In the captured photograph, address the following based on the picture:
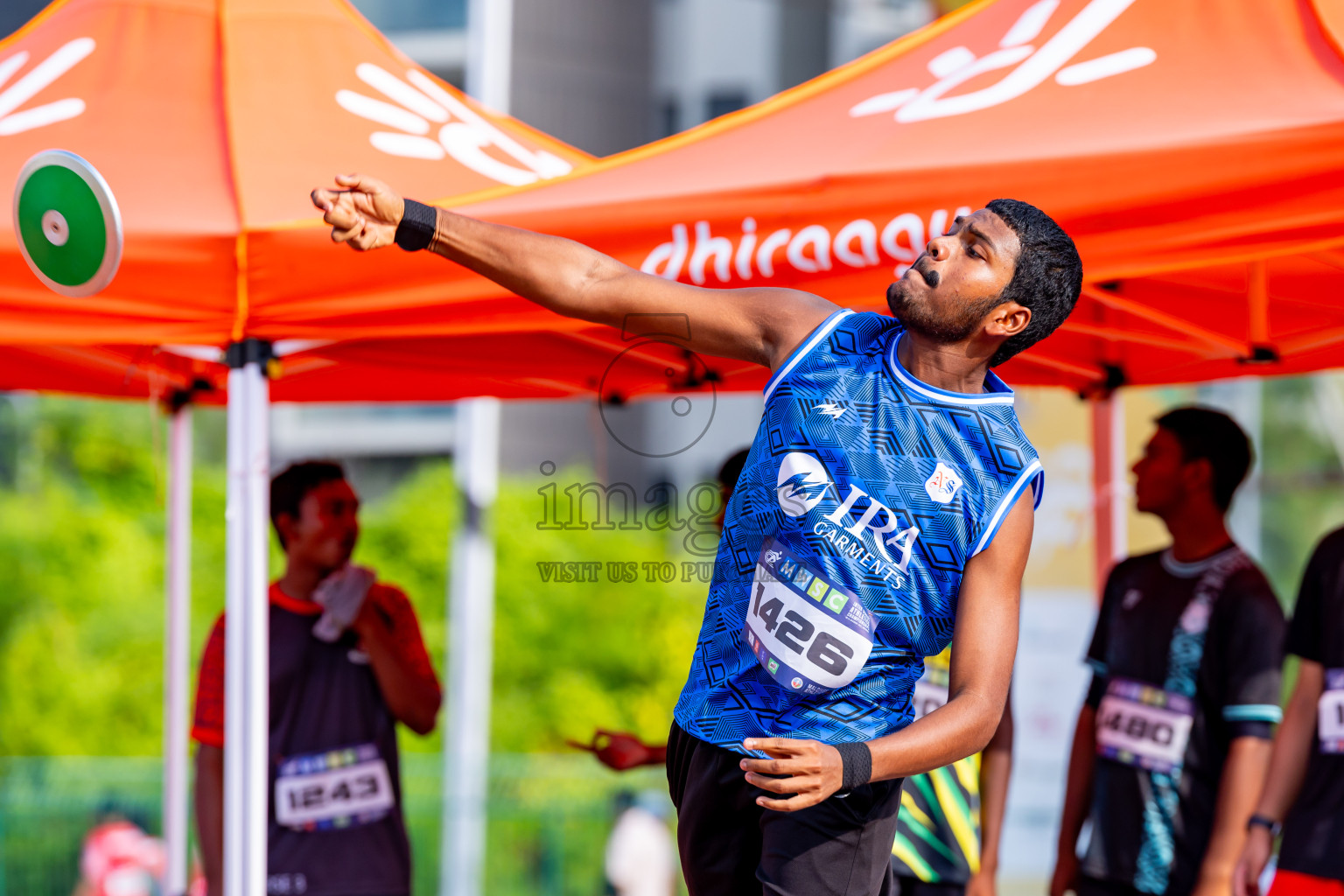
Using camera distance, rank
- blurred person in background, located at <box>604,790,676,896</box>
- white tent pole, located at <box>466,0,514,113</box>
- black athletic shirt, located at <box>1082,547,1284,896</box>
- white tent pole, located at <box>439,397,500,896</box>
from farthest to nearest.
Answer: white tent pole, located at <box>466,0,514,113</box> < white tent pole, located at <box>439,397,500,896</box> < blurred person in background, located at <box>604,790,676,896</box> < black athletic shirt, located at <box>1082,547,1284,896</box>

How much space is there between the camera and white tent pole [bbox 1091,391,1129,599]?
4.64 m

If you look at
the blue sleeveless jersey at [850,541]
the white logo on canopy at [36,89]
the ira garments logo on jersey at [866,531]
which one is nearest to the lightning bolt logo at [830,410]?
the blue sleeveless jersey at [850,541]

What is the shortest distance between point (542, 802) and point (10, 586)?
224 inches

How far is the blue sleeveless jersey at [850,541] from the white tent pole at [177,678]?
2.73 metres

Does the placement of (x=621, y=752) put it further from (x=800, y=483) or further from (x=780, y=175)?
(x=800, y=483)

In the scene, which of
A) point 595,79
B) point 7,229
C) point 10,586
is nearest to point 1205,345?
point 7,229

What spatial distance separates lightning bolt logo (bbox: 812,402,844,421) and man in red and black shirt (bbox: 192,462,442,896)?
6.57 ft

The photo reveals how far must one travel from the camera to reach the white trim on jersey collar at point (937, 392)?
195 centimetres

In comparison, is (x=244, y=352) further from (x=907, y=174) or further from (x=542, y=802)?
(x=542, y=802)

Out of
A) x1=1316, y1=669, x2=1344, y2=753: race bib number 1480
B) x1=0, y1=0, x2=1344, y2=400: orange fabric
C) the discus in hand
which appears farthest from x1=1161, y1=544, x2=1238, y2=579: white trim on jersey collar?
the discus in hand

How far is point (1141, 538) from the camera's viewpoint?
6.44m

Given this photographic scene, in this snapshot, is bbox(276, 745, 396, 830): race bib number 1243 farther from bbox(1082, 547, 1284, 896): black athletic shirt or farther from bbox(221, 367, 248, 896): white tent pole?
bbox(1082, 547, 1284, 896): black athletic shirt

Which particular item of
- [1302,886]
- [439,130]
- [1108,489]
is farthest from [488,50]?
[1302,886]

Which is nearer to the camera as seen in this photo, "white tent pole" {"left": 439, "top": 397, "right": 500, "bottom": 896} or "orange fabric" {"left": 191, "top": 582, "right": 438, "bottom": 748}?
"orange fabric" {"left": 191, "top": 582, "right": 438, "bottom": 748}
